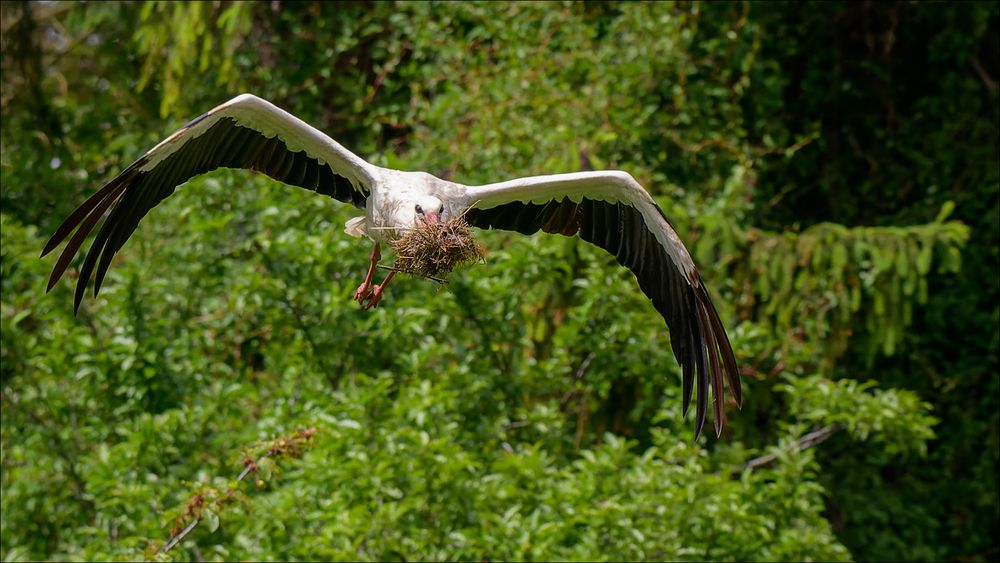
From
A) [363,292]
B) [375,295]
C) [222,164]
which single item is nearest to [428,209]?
[375,295]

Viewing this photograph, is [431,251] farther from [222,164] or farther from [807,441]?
[807,441]

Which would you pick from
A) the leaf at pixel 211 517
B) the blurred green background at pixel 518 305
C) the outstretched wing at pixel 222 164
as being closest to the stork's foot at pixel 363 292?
the outstretched wing at pixel 222 164

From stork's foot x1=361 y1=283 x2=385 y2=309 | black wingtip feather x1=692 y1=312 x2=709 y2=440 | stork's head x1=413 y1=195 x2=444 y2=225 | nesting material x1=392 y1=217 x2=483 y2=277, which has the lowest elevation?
black wingtip feather x1=692 y1=312 x2=709 y2=440

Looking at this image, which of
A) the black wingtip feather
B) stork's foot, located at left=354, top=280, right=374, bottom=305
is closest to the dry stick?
stork's foot, located at left=354, top=280, right=374, bottom=305

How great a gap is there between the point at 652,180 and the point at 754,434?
1.82 m

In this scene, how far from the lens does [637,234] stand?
246 inches

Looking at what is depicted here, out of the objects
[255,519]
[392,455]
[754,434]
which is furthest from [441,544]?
A: [754,434]

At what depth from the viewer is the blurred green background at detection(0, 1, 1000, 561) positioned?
723 centimetres

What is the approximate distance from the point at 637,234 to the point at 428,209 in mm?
1413

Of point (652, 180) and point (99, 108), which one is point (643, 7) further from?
point (99, 108)

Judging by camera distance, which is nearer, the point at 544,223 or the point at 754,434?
the point at 544,223

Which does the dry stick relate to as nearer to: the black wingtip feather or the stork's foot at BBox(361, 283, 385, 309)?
the stork's foot at BBox(361, 283, 385, 309)

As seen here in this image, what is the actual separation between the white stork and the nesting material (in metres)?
0.11

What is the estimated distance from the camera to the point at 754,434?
30.4ft
